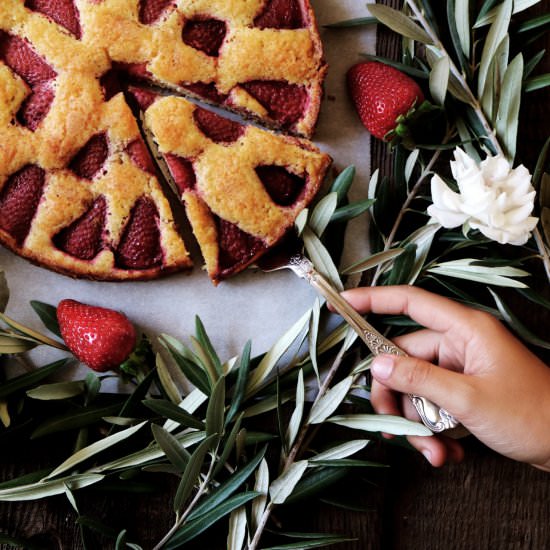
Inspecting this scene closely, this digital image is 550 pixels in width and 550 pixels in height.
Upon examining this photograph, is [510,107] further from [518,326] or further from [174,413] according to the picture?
[174,413]

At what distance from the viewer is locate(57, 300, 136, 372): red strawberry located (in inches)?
61.5

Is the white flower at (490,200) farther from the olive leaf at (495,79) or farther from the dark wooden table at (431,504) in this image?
the dark wooden table at (431,504)

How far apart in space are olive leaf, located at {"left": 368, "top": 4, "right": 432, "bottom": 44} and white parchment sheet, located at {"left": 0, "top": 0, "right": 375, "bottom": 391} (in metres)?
0.15

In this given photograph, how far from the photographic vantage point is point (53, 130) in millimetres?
1597

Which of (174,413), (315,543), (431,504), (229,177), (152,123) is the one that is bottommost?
(431,504)

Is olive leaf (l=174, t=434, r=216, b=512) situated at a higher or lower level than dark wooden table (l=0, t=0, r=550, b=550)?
higher

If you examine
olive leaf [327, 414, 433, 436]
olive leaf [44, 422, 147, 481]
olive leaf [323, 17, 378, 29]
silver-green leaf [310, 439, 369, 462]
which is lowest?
silver-green leaf [310, 439, 369, 462]

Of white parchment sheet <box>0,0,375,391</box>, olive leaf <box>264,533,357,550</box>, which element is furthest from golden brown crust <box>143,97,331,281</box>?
olive leaf <box>264,533,357,550</box>

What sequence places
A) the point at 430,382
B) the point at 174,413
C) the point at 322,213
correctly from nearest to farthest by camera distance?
the point at 430,382 < the point at 174,413 < the point at 322,213

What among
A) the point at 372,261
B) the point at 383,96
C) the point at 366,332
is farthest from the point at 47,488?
the point at 383,96

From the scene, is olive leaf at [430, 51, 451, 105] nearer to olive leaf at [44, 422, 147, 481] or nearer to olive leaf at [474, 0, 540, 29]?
olive leaf at [474, 0, 540, 29]

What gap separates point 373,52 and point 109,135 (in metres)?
0.73

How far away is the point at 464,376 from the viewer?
142 centimetres

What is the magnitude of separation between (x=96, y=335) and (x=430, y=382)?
0.76m
